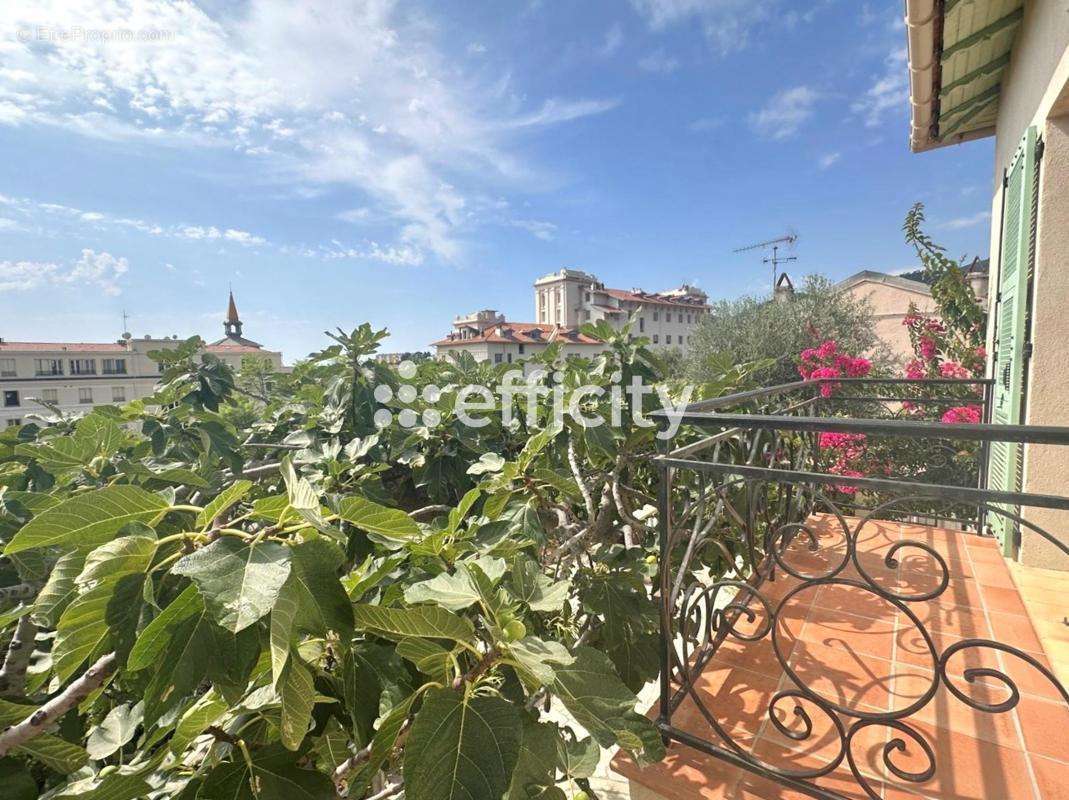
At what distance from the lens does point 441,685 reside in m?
0.83

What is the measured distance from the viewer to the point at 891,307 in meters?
19.2

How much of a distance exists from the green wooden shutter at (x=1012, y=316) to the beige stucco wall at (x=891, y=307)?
58.7ft

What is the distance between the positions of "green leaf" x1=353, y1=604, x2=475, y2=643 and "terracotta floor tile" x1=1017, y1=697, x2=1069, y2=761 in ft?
6.72

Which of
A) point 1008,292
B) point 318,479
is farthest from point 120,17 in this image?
point 1008,292

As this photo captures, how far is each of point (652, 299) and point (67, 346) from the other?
5549 centimetres

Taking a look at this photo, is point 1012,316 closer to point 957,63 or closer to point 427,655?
point 957,63

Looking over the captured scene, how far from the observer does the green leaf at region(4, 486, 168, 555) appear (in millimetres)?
653

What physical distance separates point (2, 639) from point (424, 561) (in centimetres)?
127

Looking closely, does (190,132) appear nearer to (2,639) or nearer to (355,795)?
(2,639)

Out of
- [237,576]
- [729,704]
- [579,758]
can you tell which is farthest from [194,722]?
[729,704]

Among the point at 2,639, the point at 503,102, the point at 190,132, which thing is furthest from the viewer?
the point at 503,102

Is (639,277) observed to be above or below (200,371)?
above

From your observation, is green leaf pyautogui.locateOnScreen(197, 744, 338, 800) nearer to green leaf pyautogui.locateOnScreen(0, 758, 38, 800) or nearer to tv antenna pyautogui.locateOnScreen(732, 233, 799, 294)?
green leaf pyautogui.locateOnScreen(0, 758, 38, 800)

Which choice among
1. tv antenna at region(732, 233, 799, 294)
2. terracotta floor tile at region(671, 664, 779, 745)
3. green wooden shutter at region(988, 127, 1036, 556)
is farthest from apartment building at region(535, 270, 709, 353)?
terracotta floor tile at region(671, 664, 779, 745)
